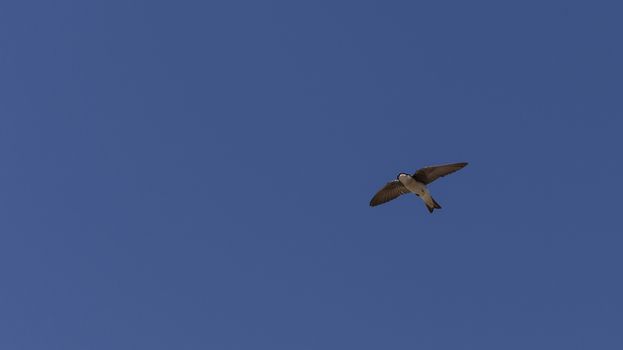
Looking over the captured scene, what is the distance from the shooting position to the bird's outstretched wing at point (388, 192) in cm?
4609

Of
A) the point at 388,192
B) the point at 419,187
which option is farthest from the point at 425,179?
the point at 388,192

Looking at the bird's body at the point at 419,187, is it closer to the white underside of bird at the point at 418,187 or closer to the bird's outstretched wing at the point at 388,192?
the white underside of bird at the point at 418,187

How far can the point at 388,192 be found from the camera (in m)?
46.7

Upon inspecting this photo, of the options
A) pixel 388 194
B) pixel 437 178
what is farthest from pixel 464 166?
pixel 388 194

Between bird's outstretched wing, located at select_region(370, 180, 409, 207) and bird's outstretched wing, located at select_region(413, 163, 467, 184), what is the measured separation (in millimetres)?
2095

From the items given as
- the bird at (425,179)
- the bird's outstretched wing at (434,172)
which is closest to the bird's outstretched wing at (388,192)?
the bird at (425,179)

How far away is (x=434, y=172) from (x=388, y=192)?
4.20 meters

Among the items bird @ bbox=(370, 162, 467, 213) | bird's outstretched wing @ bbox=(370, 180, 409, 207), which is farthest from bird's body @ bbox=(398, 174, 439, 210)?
bird's outstretched wing @ bbox=(370, 180, 409, 207)

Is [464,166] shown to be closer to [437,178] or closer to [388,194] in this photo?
[437,178]

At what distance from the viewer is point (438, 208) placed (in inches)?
1719

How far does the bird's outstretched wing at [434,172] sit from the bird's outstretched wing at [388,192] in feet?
6.87

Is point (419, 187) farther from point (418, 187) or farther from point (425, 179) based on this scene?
point (425, 179)

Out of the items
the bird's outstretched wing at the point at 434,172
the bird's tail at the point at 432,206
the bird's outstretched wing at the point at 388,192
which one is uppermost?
the bird's outstretched wing at the point at 388,192

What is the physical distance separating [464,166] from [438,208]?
2.80 meters
